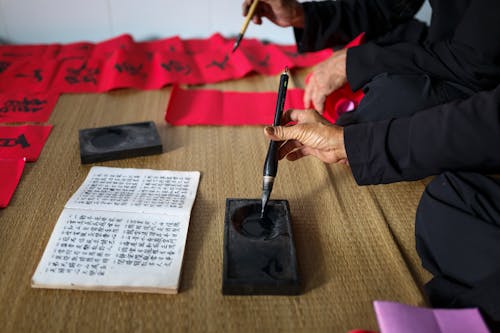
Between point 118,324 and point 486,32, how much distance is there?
42.3 inches

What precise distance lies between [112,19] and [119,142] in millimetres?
890

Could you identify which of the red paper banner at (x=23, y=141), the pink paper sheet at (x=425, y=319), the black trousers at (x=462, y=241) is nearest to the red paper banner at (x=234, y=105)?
the red paper banner at (x=23, y=141)

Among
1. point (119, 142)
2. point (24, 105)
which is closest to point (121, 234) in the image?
point (119, 142)

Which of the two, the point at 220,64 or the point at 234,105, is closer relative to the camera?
the point at 234,105

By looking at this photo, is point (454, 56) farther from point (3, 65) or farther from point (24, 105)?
point (3, 65)

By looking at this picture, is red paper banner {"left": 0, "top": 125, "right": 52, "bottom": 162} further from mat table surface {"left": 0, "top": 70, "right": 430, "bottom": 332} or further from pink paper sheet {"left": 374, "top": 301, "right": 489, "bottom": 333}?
pink paper sheet {"left": 374, "top": 301, "right": 489, "bottom": 333}

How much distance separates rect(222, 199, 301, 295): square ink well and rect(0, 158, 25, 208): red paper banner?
1.75 ft

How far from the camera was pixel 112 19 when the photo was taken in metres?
2.00

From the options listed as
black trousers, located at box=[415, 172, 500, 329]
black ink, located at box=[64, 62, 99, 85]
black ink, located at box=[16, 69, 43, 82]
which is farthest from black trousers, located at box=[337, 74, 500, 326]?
black ink, located at box=[16, 69, 43, 82]

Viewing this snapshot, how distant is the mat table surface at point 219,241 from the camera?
2.86ft

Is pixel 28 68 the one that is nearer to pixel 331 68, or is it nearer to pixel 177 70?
pixel 177 70

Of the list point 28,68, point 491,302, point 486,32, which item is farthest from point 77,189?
point 486,32

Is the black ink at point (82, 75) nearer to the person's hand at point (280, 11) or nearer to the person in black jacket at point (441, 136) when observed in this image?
the person's hand at point (280, 11)

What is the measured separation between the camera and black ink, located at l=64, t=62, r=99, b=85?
1714 mm
